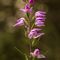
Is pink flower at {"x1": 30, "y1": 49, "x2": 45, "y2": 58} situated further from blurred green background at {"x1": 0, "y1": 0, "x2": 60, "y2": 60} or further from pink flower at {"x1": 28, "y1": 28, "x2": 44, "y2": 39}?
blurred green background at {"x1": 0, "y1": 0, "x2": 60, "y2": 60}

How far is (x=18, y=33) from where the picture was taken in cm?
952

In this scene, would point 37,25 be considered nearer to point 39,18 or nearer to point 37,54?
point 39,18

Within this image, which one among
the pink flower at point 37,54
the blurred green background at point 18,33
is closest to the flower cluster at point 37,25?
the pink flower at point 37,54

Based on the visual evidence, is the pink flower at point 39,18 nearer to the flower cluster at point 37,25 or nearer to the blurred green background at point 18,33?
the flower cluster at point 37,25

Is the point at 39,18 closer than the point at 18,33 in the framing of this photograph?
Yes

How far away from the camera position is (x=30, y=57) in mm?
4121

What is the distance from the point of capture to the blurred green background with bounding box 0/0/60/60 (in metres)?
8.96

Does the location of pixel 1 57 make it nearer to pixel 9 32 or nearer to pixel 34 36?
pixel 9 32

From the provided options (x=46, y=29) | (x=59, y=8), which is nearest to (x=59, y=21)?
(x=59, y=8)

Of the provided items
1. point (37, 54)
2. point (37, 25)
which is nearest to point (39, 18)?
point (37, 25)

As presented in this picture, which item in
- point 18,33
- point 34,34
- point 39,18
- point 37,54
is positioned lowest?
point 18,33

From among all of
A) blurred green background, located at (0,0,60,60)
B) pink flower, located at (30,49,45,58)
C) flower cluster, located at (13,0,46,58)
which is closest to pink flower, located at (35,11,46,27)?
flower cluster, located at (13,0,46,58)

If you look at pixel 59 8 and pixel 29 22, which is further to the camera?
pixel 59 8

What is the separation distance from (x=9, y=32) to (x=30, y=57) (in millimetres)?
5306
